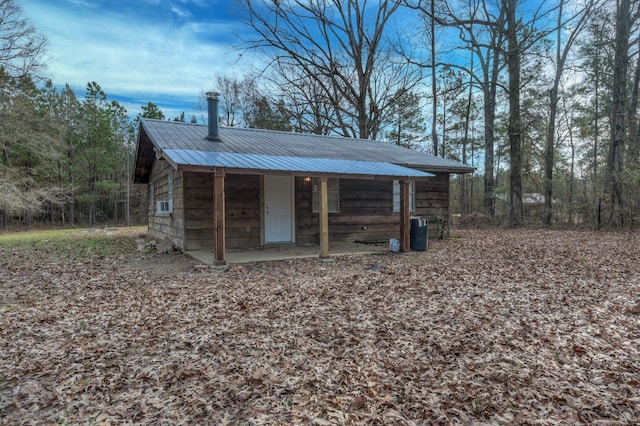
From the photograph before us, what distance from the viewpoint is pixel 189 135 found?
33.2 feet

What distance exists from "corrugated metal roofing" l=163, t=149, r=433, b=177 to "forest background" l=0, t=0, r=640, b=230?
27.8 ft

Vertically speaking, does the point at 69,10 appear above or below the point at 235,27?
below

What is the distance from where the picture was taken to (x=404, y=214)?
352 inches

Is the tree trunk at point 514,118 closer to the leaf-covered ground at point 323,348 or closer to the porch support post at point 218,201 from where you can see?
the leaf-covered ground at point 323,348

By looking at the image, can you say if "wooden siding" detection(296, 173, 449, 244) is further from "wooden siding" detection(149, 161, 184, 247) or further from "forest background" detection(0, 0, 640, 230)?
"forest background" detection(0, 0, 640, 230)

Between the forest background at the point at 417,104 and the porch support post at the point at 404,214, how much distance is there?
27.9ft

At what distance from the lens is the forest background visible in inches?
548

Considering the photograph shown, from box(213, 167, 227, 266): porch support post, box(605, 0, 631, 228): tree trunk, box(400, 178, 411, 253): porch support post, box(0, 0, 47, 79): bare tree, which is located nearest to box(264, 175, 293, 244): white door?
box(213, 167, 227, 266): porch support post

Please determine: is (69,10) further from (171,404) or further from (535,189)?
(535,189)

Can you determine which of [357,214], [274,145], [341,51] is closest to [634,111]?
[357,214]

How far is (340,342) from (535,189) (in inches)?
680

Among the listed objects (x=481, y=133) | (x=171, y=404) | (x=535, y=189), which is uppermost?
(x=481, y=133)

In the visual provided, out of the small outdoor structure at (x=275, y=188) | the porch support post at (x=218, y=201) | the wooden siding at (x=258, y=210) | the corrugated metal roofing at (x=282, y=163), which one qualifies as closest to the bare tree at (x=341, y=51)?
the small outdoor structure at (x=275, y=188)

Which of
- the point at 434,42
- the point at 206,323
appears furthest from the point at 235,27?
the point at 206,323
